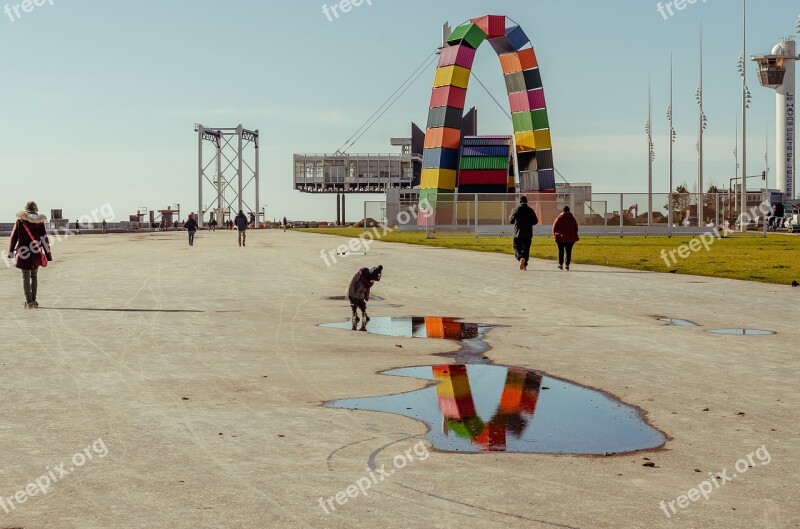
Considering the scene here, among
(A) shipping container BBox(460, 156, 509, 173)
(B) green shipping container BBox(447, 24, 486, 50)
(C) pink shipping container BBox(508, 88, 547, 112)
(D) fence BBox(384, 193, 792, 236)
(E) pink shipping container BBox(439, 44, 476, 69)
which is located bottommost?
(D) fence BBox(384, 193, 792, 236)

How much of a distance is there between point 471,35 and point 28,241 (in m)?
42.4

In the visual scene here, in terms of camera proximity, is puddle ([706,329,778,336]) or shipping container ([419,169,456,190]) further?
shipping container ([419,169,456,190])

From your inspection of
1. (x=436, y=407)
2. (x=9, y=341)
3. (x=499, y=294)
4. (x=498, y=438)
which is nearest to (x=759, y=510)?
(x=498, y=438)

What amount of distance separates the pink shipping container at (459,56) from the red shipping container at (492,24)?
1.43 metres

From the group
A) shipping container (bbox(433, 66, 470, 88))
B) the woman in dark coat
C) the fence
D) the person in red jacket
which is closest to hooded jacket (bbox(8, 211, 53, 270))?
the woman in dark coat

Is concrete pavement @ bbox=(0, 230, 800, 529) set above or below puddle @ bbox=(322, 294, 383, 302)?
below

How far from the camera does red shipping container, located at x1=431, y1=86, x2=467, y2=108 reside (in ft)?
181

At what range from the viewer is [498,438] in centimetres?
646

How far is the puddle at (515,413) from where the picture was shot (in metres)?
6.32

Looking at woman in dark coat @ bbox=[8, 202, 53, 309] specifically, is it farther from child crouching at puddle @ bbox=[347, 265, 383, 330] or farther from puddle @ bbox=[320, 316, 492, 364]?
child crouching at puddle @ bbox=[347, 265, 383, 330]

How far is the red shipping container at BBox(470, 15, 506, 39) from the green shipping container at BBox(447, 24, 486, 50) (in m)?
0.29

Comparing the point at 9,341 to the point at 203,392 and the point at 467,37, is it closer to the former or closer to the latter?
the point at 203,392

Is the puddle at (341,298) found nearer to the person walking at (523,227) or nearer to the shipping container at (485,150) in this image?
the person walking at (523,227)

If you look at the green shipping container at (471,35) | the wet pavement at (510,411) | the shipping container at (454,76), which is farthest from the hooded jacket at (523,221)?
the green shipping container at (471,35)
